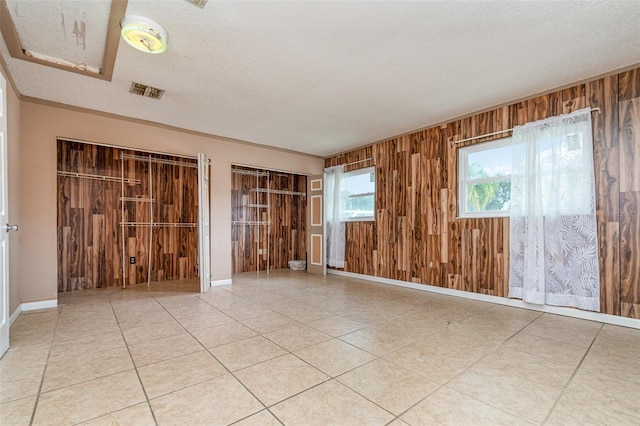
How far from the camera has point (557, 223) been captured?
332 centimetres

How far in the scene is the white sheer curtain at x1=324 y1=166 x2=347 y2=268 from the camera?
614 cm

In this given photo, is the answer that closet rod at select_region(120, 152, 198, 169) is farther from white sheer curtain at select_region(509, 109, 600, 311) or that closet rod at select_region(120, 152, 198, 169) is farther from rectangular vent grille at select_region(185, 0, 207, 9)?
white sheer curtain at select_region(509, 109, 600, 311)

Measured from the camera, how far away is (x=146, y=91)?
11.3 feet

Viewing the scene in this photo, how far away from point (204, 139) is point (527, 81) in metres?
4.72

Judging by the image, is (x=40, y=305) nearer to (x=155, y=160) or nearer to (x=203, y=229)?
(x=203, y=229)

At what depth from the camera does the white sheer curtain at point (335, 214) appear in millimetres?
6145

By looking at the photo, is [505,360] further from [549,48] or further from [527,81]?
[527,81]

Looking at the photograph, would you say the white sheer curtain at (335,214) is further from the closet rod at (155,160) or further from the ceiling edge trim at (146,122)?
the closet rod at (155,160)

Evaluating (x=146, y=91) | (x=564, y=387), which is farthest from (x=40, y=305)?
(x=564, y=387)

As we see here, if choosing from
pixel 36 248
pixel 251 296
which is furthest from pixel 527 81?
pixel 36 248

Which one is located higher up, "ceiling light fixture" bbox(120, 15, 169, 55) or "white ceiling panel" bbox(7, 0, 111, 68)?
"white ceiling panel" bbox(7, 0, 111, 68)

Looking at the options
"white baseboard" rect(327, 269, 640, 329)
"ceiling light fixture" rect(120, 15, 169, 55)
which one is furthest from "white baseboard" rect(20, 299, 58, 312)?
"white baseboard" rect(327, 269, 640, 329)

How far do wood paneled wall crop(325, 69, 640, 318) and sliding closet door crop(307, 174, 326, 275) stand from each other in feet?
2.07

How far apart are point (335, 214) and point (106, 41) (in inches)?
181
